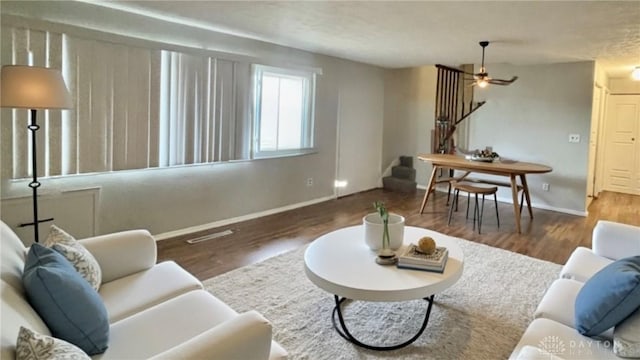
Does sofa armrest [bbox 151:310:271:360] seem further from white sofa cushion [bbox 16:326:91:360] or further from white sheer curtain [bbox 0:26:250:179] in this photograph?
white sheer curtain [bbox 0:26:250:179]

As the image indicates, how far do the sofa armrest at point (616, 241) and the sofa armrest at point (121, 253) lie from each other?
2.76 m

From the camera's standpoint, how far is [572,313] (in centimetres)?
181

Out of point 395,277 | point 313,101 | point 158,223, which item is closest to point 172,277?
point 395,277

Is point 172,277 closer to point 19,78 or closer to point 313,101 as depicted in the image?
point 19,78

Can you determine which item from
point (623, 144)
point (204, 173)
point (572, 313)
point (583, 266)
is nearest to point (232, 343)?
point (572, 313)

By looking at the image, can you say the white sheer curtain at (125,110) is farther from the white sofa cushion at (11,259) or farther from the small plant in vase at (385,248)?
the small plant in vase at (385,248)

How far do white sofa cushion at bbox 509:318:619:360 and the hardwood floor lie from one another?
233 cm

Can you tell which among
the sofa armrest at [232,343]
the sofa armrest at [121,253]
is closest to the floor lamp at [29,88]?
the sofa armrest at [121,253]

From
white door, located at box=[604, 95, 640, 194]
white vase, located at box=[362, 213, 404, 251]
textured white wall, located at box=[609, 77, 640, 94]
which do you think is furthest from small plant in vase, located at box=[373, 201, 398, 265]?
textured white wall, located at box=[609, 77, 640, 94]

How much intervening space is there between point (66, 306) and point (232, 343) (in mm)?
620

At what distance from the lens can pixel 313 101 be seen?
5641mm

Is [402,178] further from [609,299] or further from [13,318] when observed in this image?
[13,318]

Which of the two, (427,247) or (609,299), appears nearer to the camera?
(609,299)

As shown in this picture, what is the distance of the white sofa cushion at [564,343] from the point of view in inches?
60.1
